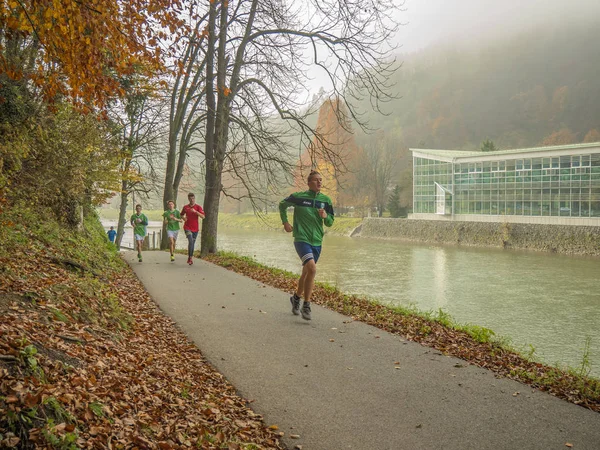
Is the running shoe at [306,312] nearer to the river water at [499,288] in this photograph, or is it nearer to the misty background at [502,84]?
the river water at [499,288]

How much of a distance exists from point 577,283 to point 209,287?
20733 mm

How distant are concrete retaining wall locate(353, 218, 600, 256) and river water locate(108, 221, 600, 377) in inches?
134

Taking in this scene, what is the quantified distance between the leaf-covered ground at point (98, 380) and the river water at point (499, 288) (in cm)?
414

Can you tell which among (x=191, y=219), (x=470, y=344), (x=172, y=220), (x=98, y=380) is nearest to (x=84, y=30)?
(x=98, y=380)

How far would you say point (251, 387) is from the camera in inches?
191

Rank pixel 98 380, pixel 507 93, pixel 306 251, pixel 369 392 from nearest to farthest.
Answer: pixel 98 380
pixel 369 392
pixel 306 251
pixel 507 93

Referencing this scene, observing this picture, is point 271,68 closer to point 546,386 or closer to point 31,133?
point 31,133

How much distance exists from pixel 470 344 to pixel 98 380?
477 centimetres


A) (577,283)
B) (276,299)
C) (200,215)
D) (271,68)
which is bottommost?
(577,283)

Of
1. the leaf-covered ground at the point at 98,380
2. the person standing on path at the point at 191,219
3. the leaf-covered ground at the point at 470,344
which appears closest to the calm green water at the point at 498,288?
the leaf-covered ground at the point at 470,344

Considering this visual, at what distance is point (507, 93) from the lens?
142 metres

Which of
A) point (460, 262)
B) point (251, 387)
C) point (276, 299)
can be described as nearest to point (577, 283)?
point (460, 262)

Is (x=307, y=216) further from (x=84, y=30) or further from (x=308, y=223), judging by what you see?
(x=84, y=30)

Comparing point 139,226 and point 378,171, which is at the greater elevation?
point 378,171
